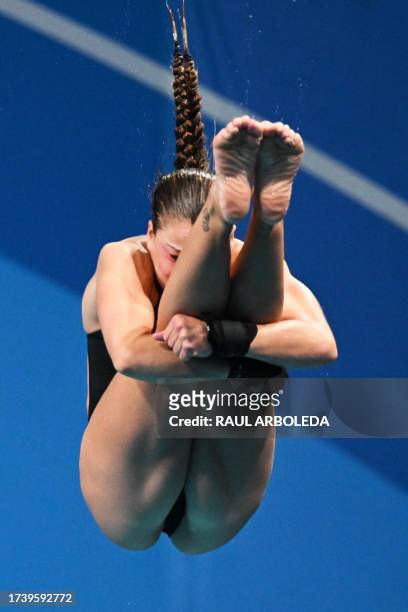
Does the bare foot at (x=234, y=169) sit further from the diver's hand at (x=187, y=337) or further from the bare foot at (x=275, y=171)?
the diver's hand at (x=187, y=337)

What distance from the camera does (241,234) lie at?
8.47 ft

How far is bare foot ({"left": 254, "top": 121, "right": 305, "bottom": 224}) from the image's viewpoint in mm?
1563

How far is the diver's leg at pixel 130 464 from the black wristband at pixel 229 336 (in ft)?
0.63

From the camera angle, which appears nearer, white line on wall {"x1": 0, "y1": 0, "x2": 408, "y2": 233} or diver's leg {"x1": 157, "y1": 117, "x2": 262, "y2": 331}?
diver's leg {"x1": 157, "y1": 117, "x2": 262, "y2": 331}

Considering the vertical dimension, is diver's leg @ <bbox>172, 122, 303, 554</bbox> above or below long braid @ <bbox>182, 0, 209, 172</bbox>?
below

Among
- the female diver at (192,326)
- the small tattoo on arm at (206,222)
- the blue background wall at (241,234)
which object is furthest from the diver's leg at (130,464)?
the blue background wall at (241,234)

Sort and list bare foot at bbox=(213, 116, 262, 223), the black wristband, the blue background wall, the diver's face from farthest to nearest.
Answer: the blue background wall, the diver's face, the black wristband, bare foot at bbox=(213, 116, 262, 223)

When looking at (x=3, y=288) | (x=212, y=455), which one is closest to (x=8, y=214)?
(x=3, y=288)

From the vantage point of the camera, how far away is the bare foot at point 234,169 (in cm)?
154

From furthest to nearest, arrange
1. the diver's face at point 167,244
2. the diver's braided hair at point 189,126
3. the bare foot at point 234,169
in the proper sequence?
the diver's braided hair at point 189,126 → the diver's face at point 167,244 → the bare foot at point 234,169

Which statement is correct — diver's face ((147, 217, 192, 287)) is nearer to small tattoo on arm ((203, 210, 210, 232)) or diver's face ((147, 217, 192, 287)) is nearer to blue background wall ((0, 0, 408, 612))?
small tattoo on arm ((203, 210, 210, 232))

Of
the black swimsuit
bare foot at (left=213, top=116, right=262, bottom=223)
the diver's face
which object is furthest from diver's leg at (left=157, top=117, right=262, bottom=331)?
the black swimsuit

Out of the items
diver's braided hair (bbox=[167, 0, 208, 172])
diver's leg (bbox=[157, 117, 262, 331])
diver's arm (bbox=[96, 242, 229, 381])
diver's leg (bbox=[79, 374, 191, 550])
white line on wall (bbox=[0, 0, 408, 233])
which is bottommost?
diver's leg (bbox=[79, 374, 191, 550])

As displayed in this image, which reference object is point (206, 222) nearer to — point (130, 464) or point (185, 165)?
point (185, 165)
